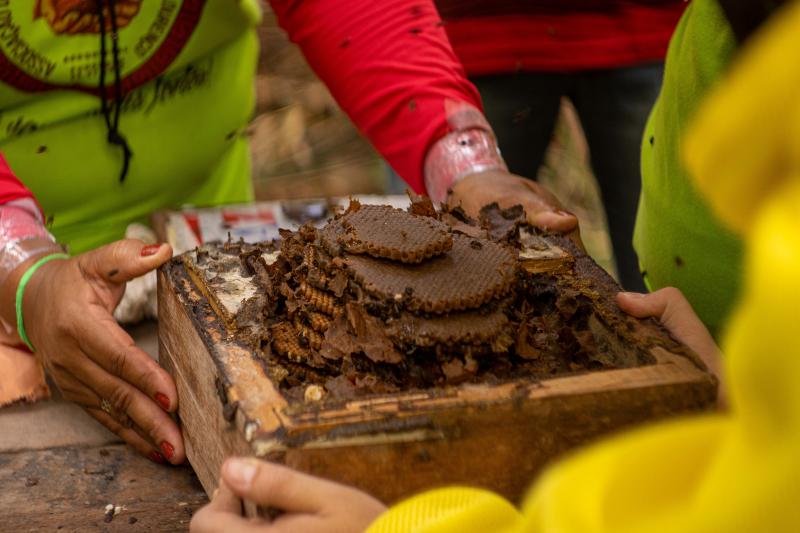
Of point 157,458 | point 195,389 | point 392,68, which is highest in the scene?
point 392,68

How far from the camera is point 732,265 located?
1.15m

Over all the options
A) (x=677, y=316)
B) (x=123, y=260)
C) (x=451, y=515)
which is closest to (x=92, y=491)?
(x=123, y=260)

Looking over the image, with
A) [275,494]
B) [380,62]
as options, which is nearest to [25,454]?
[275,494]

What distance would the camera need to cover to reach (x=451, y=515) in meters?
0.61

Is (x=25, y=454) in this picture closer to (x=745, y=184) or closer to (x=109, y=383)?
(x=109, y=383)

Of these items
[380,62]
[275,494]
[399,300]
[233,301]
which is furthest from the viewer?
[380,62]

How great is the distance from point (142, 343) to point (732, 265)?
0.83 metres

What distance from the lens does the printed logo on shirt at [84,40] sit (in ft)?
4.19

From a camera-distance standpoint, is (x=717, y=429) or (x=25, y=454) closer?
(x=717, y=429)

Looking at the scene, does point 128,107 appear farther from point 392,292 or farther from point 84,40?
point 392,292

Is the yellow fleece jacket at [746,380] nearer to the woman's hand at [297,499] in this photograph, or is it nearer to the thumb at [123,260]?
the woman's hand at [297,499]

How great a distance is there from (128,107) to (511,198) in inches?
26.2

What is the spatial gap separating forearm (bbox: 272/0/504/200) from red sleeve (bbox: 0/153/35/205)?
0.57 meters

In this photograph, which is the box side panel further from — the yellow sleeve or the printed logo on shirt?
the printed logo on shirt
